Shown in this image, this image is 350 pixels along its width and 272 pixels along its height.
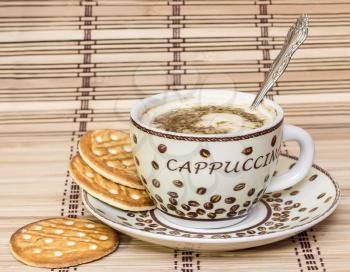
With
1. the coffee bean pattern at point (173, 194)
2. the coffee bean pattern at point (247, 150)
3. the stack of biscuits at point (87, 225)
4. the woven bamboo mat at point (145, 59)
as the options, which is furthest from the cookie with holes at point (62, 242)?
the woven bamboo mat at point (145, 59)

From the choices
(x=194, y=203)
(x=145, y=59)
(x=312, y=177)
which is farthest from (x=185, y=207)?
(x=145, y=59)

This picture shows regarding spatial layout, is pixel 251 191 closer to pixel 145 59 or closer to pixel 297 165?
pixel 297 165

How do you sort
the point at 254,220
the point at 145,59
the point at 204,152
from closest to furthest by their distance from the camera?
the point at 204,152 < the point at 254,220 < the point at 145,59

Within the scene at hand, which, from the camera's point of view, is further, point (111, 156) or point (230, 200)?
point (111, 156)

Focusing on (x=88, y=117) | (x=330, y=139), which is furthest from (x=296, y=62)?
(x=88, y=117)

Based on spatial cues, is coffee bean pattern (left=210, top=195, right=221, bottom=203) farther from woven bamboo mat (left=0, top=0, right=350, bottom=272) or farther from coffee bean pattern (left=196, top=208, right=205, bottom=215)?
woven bamboo mat (left=0, top=0, right=350, bottom=272)

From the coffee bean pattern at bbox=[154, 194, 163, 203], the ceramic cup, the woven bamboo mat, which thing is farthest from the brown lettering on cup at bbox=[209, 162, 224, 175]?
the woven bamboo mat

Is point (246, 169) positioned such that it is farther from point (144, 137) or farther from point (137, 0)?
point (137, 0)
